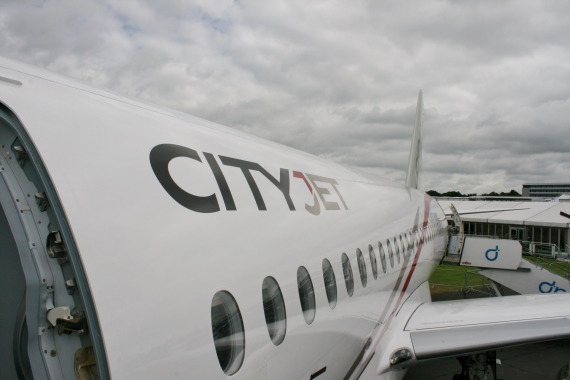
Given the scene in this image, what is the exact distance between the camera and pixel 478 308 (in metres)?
7.20

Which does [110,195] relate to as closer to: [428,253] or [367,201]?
[367,201]

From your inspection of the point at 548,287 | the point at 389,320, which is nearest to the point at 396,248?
the point at 389,320

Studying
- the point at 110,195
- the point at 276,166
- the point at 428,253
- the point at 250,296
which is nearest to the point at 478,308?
the point at 428,253

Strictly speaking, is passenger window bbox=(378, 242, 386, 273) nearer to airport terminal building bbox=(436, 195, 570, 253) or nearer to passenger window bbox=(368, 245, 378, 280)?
passenger window bbox=(368, 245, 378, 280)

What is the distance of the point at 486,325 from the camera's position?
614 centimetres

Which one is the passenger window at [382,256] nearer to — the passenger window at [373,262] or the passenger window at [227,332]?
the passenger window at [373,262]

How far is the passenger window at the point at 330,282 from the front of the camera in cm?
400

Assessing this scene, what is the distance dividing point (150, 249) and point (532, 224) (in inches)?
1373

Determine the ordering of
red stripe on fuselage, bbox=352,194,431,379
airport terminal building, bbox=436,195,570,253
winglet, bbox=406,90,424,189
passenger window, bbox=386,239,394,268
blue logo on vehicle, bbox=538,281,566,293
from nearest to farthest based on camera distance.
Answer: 1. red stripe on fuselage, bbox=352,194,431,379
2. passenger window, bbox=386,239,394,268
3. blue logo on vehicle, bbox=538,281,566,293
4. winglet, bbox=406,90,424,189
5. airport terminal building, bbox=436,195,570,253

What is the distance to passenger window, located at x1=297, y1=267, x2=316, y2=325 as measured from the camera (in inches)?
138

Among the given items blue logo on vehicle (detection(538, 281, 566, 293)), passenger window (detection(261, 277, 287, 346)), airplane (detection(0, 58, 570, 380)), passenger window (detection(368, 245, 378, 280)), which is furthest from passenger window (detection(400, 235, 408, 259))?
blue logo on vehicle (detection(538, 281, 566, 293))

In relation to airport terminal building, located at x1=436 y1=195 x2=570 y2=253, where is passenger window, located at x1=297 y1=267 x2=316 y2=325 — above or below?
above

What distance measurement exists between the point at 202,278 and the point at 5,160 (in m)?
1.17

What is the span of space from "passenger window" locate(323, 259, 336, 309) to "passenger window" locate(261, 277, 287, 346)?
895mm
